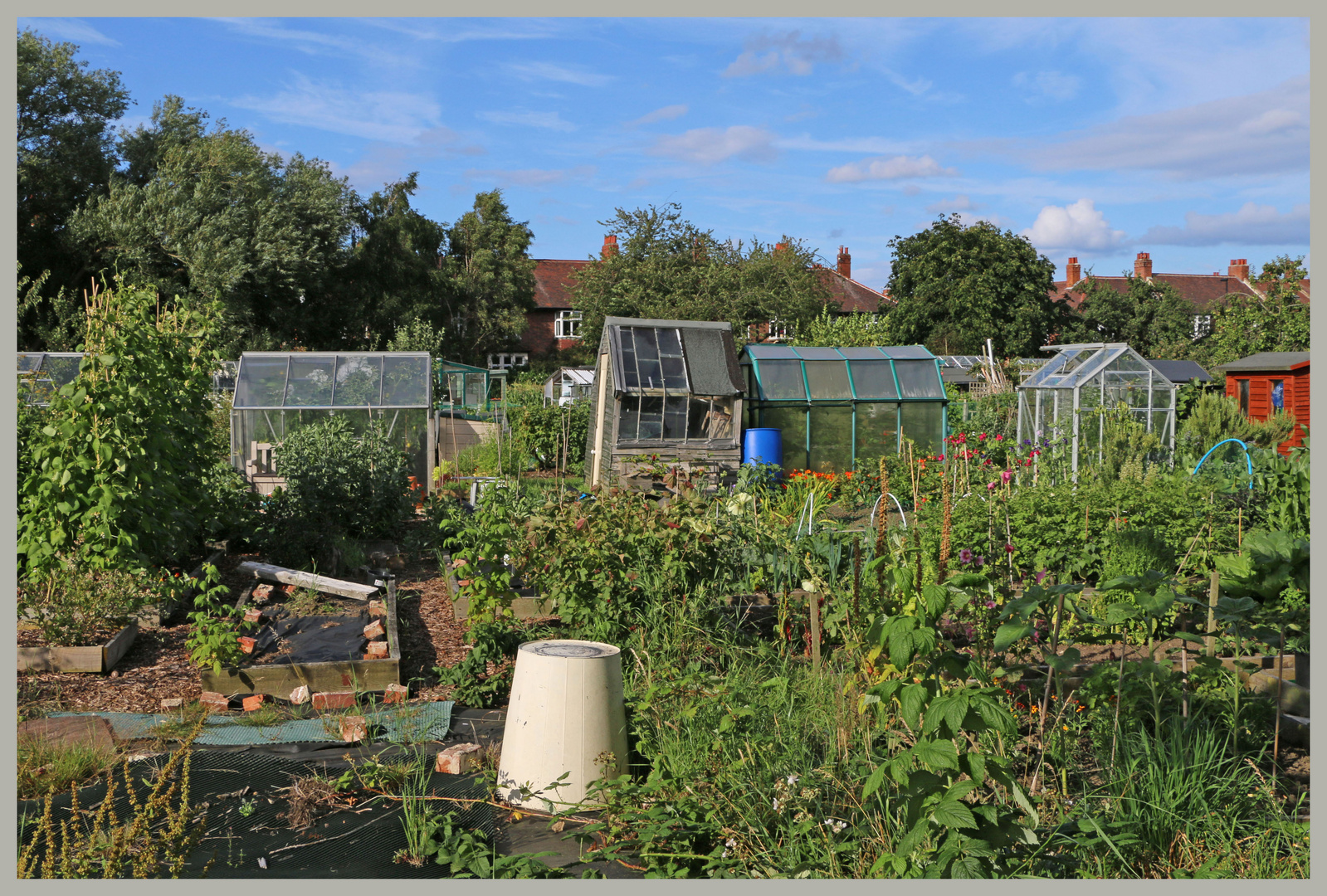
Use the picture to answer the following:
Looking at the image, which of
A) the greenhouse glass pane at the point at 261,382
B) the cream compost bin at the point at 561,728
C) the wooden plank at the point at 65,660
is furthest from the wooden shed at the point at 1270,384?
the wooden plank at the point at 65,660

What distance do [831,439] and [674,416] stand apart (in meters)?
2.91

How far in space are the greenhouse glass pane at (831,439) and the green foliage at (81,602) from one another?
11.1 m

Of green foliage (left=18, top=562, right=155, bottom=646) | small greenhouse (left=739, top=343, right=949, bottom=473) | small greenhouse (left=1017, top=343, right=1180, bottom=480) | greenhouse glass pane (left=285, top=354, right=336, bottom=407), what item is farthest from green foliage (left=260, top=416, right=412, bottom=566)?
small greenhouse (left=1017, top=343, right=1180, bottom=480)

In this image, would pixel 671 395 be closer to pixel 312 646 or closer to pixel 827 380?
pixel 827 380

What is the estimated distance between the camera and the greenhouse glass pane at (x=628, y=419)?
14508 millimetres

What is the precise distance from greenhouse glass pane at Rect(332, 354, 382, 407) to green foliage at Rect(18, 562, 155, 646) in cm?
712

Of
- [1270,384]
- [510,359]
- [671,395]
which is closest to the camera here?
[671,395]

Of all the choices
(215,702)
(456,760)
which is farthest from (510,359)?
(456,760)

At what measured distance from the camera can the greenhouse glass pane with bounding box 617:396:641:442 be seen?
14.5 m

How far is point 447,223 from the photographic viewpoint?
39.6m

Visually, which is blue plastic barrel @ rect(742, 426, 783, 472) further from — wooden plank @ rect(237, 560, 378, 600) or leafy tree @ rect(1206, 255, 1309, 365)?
leafy tree @ rect(1206, 255, 1309, 365)

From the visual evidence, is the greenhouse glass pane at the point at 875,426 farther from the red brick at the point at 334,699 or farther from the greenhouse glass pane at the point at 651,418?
the red brick at the point at 334,699

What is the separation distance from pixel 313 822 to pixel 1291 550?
3908mm

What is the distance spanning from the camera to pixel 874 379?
15945mm
